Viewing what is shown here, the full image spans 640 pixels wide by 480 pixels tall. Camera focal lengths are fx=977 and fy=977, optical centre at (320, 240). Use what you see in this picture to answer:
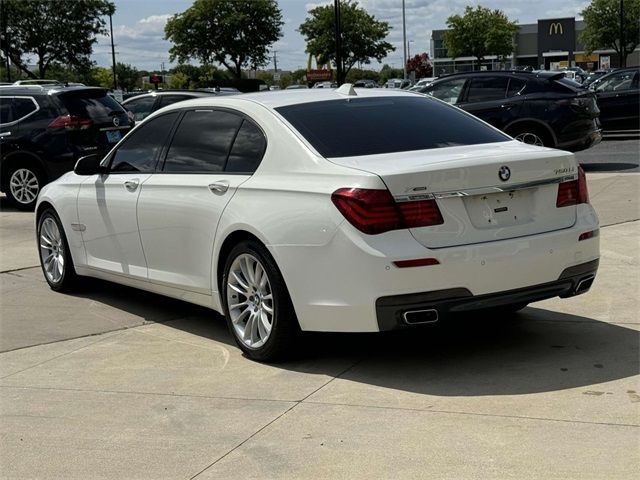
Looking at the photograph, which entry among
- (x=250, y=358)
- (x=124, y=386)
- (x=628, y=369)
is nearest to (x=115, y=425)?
(x=124, y=386)

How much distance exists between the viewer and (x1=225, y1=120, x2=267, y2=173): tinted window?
5.86 metres

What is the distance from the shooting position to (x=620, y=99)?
70.5 ft

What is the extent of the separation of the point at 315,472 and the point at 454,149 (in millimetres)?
2303

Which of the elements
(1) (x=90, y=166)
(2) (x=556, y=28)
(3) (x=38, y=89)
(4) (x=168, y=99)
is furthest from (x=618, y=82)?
(2) (x=556, y=28)

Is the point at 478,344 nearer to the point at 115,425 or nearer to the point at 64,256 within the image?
the point at 115,425

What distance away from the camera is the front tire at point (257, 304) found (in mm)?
5418

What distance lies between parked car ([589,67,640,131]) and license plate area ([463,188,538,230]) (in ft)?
55.6

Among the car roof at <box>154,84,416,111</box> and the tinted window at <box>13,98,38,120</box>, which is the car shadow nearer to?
the car roof at <box>154,84,416,111</box>

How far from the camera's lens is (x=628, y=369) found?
525cm

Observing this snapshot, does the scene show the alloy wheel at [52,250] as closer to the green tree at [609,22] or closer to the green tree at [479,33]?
the green tree at [609,22]

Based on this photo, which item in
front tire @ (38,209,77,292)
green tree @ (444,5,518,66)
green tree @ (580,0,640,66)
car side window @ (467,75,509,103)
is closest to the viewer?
front tire @ (38,209,77,292)

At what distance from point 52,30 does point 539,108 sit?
145 feet

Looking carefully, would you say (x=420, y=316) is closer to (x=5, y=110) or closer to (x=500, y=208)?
(x=500, y=208)

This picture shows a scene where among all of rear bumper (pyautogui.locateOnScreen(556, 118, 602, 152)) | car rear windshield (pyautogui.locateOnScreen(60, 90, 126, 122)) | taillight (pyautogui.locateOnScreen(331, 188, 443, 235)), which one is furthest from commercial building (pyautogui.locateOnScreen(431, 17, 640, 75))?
taillight (pyautogui.locateOnScreen(331, 188, 443, 235))
